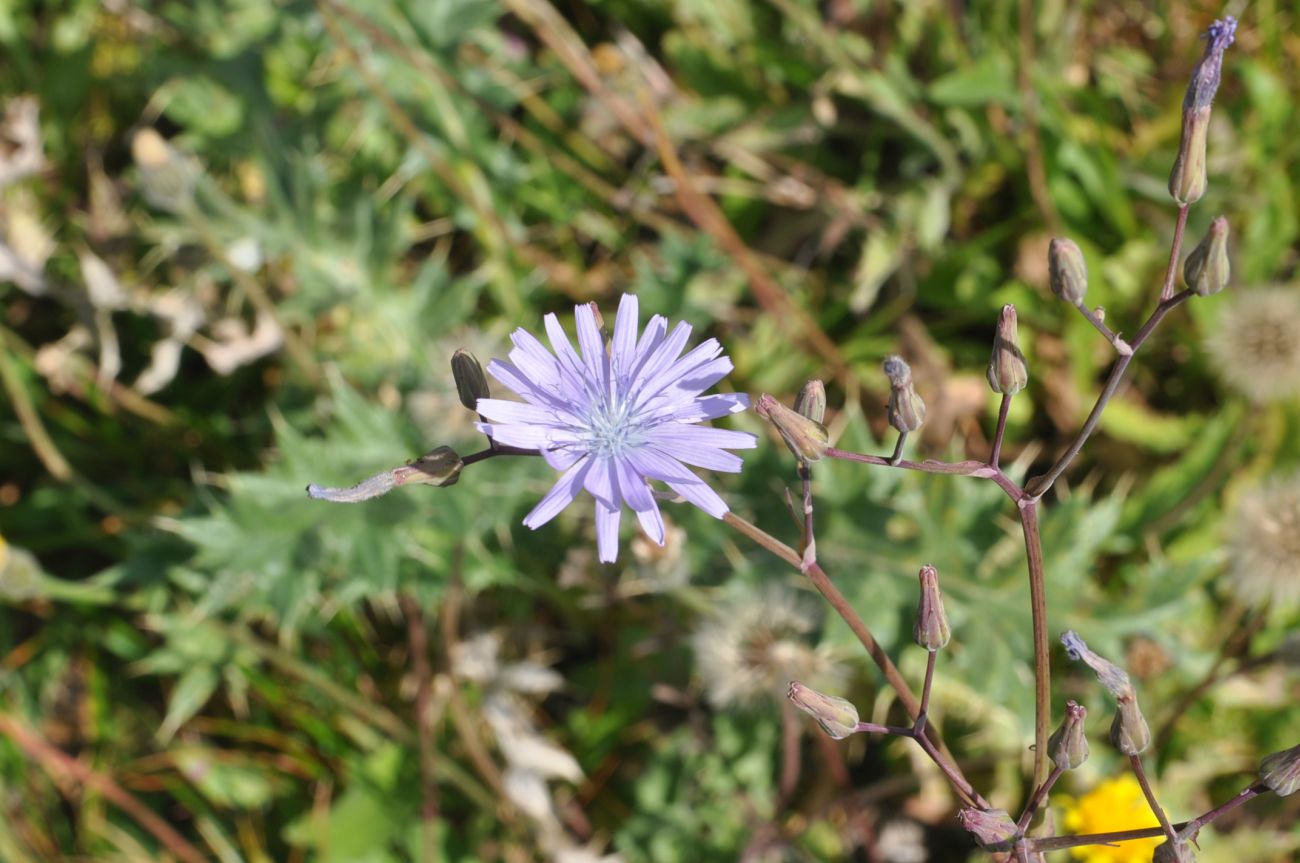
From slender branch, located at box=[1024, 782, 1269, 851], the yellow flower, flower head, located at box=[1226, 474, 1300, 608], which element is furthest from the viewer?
flower head, located at box=[1226, 474, 1300, 608]

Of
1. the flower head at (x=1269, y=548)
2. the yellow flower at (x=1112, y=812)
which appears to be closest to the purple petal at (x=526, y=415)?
the yellow flower at (x=1112, y=812)

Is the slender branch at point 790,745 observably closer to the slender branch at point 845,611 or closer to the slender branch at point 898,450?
the slender branch at point 845,611

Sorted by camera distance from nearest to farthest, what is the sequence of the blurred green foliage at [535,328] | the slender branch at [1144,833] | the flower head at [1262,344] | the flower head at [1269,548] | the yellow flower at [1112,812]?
the slender branch at [1144,833] → the yellow flower at [1112,812] → the flower head at [1269,548] → the blurred green foliage at [535,328] → the flower head at [1262,344]

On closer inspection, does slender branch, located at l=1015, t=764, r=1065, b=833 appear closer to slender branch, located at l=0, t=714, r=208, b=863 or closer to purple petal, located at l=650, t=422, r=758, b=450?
purple petal, located at l=650, t=422, r=758, b=450

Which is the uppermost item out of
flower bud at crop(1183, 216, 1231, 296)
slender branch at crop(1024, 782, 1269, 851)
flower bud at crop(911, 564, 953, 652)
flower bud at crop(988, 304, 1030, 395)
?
flower bud at crop(1183, 216, 1231, 296)

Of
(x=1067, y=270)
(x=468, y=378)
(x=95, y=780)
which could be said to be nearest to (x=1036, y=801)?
(x=1067, y=270)

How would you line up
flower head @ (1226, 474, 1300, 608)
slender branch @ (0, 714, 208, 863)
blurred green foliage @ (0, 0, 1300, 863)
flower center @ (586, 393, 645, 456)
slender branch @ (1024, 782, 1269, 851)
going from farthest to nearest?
slender branch @ (0, 714, 208, 863)
blurred green foliage @ (0, 0, 1300, 863)
flower head @ (1226, 474, 1300, 608)
flower center @ (586, 393, 645, 456)
slender branch @ (1024, 782, 1269, 851)

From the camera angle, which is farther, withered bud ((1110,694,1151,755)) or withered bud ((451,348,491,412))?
withered bud ((451,348,491,412))

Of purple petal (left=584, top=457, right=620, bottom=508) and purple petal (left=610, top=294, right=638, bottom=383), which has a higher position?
purple petal (left=610, top=294, right=638, bottom=383)

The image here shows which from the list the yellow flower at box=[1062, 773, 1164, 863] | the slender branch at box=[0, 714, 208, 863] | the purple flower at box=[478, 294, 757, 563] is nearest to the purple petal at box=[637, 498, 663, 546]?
the purple flower at box=[478, 294, 757, 563]
